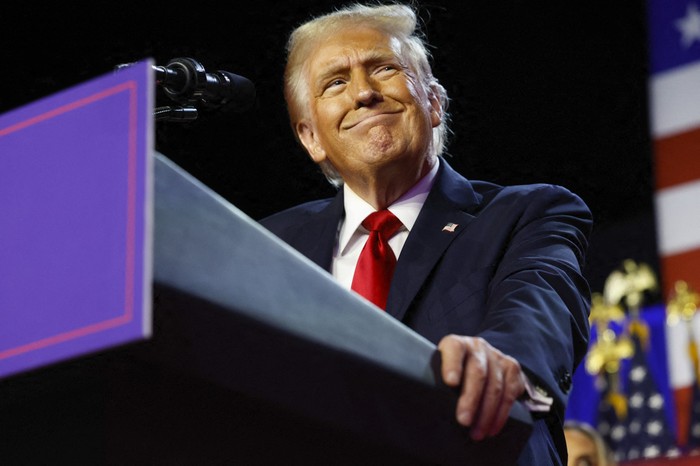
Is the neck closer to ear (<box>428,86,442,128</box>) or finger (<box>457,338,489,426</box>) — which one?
ear (<box>428,86,442,128</box>)

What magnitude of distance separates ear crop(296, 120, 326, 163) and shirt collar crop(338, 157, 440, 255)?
176 millimetres

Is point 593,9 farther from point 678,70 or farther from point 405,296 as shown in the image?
point 405,296

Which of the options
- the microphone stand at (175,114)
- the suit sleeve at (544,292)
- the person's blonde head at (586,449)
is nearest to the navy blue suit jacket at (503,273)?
the suit sleeve at (544,292)

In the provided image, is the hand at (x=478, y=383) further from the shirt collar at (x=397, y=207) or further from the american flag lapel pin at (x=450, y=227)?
the shirt collar at (x=397, y=207)

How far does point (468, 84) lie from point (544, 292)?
4.00 m

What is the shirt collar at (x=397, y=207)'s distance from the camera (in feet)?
5.45

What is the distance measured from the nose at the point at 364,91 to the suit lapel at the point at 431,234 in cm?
19

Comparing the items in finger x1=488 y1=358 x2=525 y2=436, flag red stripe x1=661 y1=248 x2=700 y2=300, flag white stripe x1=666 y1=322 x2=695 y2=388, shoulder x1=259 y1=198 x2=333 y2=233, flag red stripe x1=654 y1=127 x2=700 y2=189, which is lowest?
flag white stripe x1=666 y1=322 x2=695 y2=388

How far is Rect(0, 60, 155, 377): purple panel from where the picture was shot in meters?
0.59

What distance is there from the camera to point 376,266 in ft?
4.80

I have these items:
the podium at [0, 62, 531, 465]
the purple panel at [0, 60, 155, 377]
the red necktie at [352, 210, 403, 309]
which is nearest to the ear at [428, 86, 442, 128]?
the red necktie at [352, 210, 403, 309]

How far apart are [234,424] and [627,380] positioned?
232 inches

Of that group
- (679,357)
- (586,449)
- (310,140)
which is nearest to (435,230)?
(310,140)

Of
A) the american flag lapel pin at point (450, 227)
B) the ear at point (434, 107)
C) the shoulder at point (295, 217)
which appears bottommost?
the shoulder at point (295, 217)
